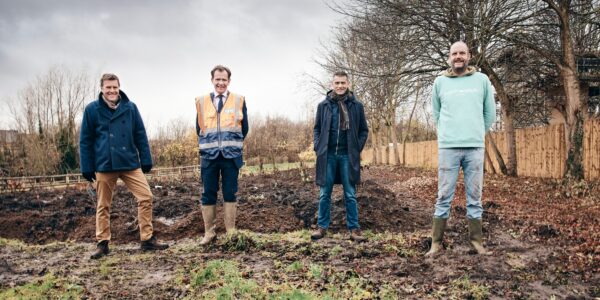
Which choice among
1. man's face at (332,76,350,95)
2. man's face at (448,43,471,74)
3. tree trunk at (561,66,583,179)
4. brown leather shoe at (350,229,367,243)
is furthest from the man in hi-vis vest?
tree trunk at (561,66,583,179)

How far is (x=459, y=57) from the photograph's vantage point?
13.3ft

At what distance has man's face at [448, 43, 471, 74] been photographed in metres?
4.04

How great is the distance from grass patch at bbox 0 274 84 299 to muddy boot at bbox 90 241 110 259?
3.04 feet

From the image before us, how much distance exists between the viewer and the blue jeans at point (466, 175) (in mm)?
4051

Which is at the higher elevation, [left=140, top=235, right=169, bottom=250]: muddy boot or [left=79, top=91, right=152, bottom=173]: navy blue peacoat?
[left=79, top=91, right=152, bottom=173]: navy blue peacoat

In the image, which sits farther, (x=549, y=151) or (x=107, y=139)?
(x=549, y=151)

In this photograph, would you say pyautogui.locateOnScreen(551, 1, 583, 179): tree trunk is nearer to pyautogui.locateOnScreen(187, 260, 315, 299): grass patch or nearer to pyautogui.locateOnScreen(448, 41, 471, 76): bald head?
pyautogui.locateOnScreen(448, 41, 471, 76): bald head

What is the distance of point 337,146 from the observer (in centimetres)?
507

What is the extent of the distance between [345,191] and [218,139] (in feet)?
5.50

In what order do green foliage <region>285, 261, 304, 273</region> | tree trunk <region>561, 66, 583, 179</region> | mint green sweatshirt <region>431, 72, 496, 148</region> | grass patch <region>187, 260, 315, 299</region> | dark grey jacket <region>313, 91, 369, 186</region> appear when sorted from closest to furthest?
grass patch <region>187, 260, 315, 299</region> < green foliage <region>285, 261, 304, 273</region> < mint green sweatshirt <region>431, 72, 496, 148</region> < dark grey jacket <region>313, 91, 369, 186</region> < tree trunk <region>561, 66, 583, 179</region>

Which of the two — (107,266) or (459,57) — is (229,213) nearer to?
(107,266)

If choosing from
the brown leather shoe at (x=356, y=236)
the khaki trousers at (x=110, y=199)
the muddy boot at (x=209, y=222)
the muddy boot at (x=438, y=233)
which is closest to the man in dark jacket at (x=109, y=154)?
the khaki trousers at (x=110, y=199)

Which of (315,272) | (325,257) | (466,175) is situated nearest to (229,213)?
(325,257)

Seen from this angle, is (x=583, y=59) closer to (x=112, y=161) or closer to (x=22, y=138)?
(x=112, y=161)
